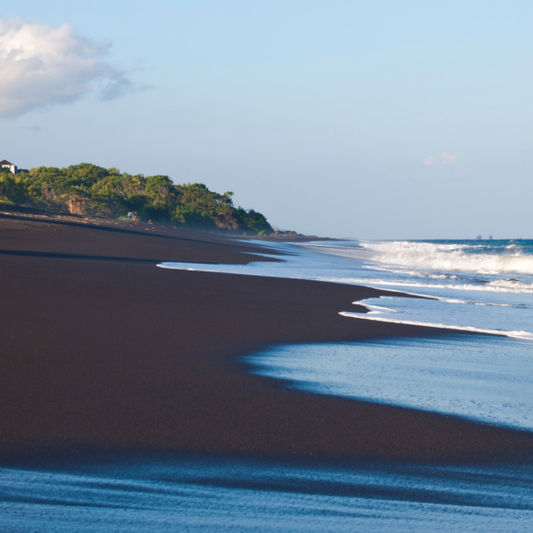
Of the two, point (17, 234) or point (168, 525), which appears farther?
point (17, 234)

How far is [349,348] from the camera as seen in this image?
5973 mm

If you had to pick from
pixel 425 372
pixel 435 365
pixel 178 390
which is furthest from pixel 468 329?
pixel 178 390

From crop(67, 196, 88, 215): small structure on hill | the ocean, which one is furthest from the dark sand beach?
crop(67, 196, 88, 215): small structure on hill

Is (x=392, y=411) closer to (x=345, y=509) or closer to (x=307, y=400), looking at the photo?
(x=307, y=400)

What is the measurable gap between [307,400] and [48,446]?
175 cm

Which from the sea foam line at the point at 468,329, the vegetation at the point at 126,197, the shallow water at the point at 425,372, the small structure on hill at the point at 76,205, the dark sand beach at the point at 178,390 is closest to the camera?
the dark sand beach at the point at 178,390

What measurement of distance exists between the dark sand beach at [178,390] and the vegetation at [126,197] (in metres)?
40.6

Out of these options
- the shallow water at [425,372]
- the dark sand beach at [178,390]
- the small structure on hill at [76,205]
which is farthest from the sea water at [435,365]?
the small structure on hill at [76,205]

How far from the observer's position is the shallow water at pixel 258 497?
239 cm

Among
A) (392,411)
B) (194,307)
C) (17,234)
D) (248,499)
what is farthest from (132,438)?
(17,234)

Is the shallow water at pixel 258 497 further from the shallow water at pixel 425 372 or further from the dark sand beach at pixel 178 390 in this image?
the shallow water at pixel 425 372

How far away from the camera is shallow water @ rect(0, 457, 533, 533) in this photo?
2.39 m

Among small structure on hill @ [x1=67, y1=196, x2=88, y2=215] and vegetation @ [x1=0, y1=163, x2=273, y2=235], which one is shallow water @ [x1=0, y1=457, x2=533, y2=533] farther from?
small structure on hill @ [x1=67, y1=196, x2=88, y2=215]

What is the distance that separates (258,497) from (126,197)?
2482 inches
